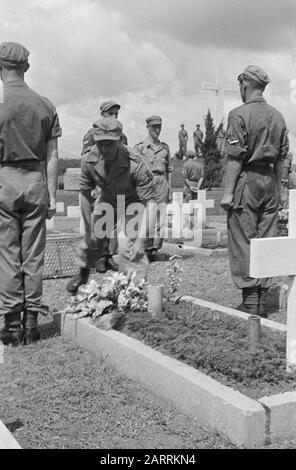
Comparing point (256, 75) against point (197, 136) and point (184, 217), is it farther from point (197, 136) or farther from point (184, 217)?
point (197, 136)

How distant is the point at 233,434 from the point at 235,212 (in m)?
2.76

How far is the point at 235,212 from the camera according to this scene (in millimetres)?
5465

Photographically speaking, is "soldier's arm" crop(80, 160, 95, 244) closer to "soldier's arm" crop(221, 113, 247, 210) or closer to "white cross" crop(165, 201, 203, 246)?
"soldier's arm" crop(221, 113, 247, 210)

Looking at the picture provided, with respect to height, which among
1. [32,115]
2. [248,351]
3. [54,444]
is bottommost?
[54,444]

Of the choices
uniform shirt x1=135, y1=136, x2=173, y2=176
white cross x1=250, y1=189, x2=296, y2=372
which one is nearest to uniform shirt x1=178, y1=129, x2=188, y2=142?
uniform shirt x1=135, y1=136, x2=173, y2=176

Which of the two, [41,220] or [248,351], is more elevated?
[41,220]

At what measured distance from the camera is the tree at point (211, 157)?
29.5 m

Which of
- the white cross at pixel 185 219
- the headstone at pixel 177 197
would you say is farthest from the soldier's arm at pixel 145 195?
the headstone at pixel 177 197

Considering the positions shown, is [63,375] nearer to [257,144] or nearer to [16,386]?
[16,386]

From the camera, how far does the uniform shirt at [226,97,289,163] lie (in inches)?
206

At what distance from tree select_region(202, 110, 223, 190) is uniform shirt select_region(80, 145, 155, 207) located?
22758mm

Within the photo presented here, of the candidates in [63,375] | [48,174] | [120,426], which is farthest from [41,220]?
[120,426]

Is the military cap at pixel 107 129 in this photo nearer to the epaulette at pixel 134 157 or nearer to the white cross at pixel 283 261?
the epaulette at pixel 134 157

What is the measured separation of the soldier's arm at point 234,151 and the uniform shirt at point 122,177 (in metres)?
0.64
